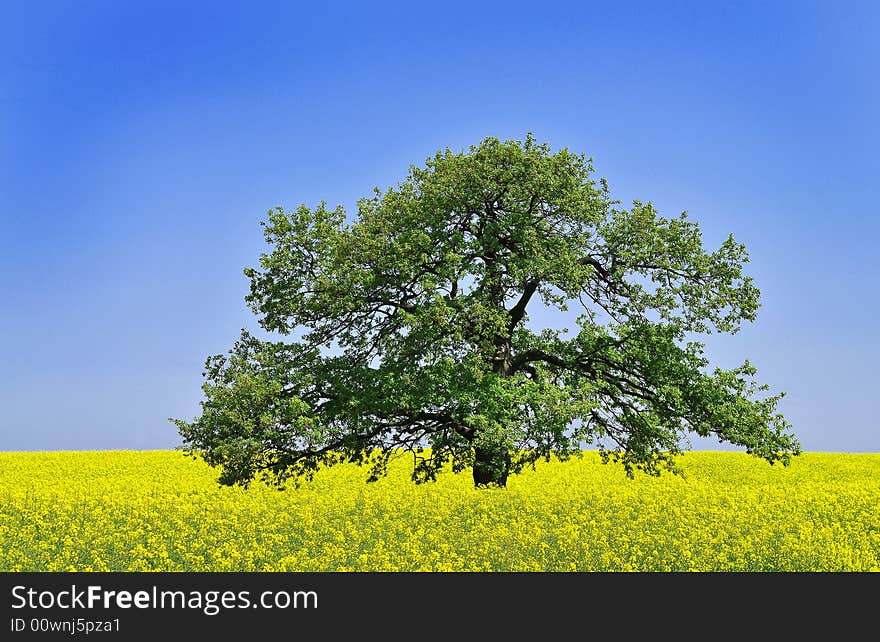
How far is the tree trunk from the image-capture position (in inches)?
888

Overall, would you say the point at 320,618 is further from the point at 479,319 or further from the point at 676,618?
the point at 479,319

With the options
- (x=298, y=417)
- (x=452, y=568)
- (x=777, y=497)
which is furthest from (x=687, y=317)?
(x=452, y=568)

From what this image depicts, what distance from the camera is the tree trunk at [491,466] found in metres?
22.5

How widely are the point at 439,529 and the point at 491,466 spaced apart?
8.00 metres

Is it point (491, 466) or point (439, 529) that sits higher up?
point (491, 466)

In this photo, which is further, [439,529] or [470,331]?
[470,331]

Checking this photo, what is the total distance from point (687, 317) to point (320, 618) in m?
17.1

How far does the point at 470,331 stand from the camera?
2266 centimetres

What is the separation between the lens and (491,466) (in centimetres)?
2288

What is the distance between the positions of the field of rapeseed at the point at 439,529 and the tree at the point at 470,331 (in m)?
1.79

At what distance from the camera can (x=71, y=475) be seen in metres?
35.5

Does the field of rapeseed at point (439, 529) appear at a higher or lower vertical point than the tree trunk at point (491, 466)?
lower

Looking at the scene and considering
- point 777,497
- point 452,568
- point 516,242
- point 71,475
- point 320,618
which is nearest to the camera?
point 320,618

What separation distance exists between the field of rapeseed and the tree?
1.79m
